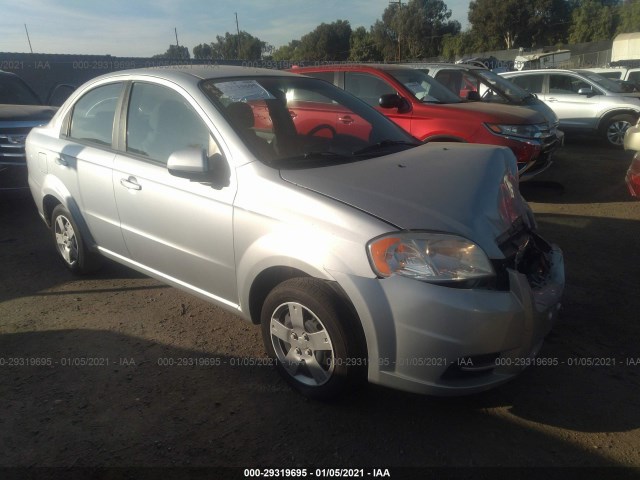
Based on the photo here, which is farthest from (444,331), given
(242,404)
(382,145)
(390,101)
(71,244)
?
(390,101)

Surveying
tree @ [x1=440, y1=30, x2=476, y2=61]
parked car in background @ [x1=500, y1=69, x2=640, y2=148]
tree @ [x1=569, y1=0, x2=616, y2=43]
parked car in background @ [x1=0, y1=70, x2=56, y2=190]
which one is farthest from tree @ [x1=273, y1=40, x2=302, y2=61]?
parked car in background @ [x1=0, y1=70, x2=56, y2=190]

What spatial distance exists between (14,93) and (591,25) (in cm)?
5933

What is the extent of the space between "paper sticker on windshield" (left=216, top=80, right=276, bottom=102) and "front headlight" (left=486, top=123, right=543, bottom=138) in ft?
12.3

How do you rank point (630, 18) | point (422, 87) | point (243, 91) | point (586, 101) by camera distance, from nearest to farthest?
point (243, 91), point (422, 87), point (586, 101), point (630, 18)

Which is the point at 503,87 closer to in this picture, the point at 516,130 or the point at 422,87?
the point at 422,87

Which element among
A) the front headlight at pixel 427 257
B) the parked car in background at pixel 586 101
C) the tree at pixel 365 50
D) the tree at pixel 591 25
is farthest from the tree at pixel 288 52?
the front headlight at pixel 427 257

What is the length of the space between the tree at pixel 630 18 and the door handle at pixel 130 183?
57032mm

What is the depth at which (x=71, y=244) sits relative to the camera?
4.52 meters

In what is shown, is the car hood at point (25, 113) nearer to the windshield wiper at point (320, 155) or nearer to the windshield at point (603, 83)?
the windshield wiper at point (320, 155)

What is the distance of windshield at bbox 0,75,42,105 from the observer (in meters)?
8.02

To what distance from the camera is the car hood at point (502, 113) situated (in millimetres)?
6598

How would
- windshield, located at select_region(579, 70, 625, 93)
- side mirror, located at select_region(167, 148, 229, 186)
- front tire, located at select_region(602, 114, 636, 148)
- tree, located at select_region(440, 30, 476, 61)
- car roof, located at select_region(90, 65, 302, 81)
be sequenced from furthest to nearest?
1. tree, located at select_region(440, 30, 476, 61)
2. windshield, located at select_region(579, 70, 625, 93)
3. front tire, located at select_region(602, 114, 636, 148)
4. car roof, located at select_region(90, 65, 302, 81)
5. side mirror, located at select_region(167, 148, 229, 186)

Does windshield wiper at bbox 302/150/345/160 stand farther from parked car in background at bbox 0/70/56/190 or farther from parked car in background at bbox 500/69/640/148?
parked car in background at bbox 500/69/640/148

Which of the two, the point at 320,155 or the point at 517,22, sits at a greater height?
the point at 517,22
